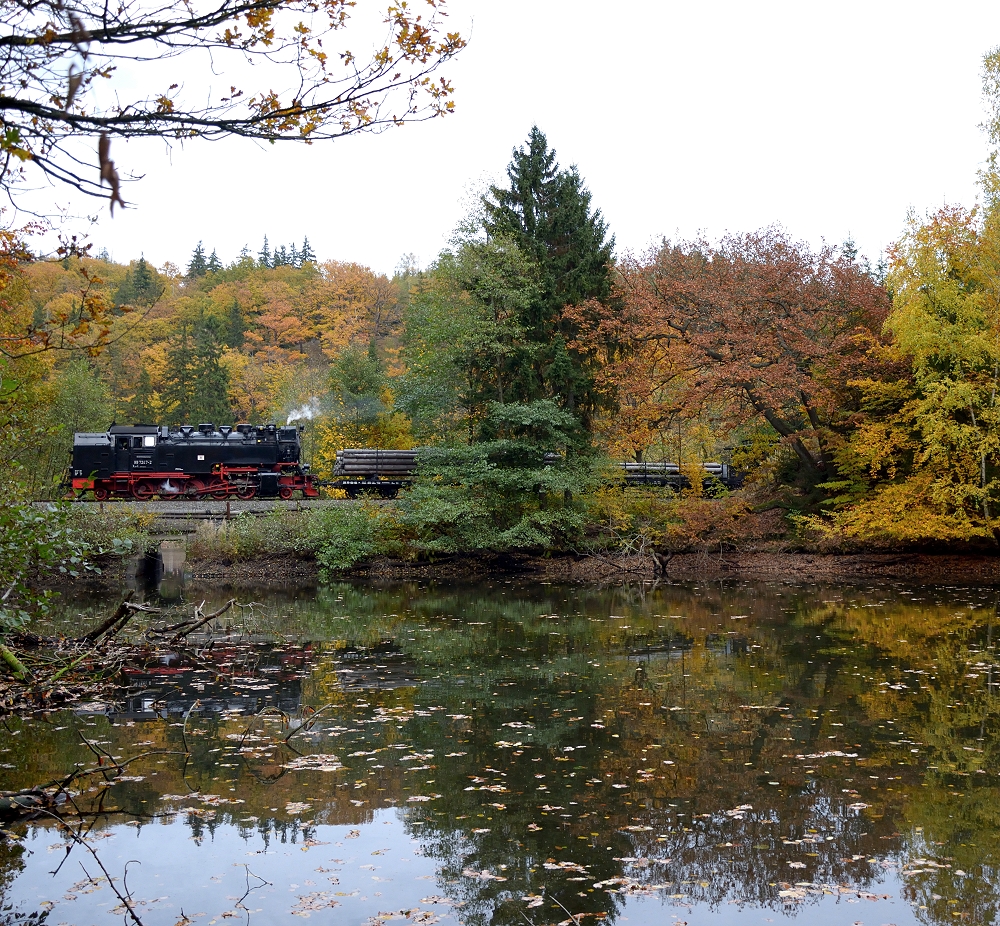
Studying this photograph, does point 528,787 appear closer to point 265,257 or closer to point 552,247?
point 552,247

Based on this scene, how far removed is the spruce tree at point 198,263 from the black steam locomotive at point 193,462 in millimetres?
43415

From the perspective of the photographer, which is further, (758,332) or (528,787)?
(758,332)

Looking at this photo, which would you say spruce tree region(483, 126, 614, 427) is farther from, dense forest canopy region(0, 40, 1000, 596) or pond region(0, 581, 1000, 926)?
pond region(0, 581, 1000, 926)

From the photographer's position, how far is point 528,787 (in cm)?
735

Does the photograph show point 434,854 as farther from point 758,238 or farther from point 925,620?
point 758,238

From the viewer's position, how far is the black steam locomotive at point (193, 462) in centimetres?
3070

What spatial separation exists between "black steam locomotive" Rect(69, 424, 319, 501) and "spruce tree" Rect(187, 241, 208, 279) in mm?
43415

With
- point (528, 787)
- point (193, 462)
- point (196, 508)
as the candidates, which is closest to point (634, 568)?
point (196, 508)

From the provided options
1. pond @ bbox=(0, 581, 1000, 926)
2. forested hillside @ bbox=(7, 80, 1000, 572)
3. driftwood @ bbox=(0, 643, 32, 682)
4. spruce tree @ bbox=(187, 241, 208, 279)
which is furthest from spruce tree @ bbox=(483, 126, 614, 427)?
spruce tree @ bbox=(187, 241, 208, 279)

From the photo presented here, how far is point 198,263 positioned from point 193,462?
1865 inches

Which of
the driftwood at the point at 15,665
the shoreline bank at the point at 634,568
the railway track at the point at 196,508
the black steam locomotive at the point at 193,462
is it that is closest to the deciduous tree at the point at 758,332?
the shoreline bank at the point at 634,568

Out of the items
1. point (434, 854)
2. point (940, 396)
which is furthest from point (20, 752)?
point (940, 396)

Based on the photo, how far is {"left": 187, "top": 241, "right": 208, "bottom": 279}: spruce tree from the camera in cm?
7181

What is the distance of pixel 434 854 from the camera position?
6.11m
